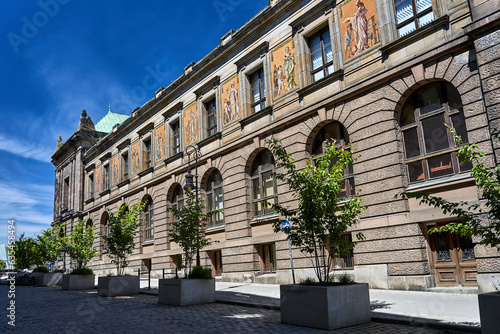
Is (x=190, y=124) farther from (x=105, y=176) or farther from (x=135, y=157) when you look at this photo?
(x=105, y=176)

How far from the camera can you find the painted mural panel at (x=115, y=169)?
3994 cm

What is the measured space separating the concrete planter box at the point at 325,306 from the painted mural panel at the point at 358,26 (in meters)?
11.4

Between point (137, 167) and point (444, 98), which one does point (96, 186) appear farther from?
point (444, 98)

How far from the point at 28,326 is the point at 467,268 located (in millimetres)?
13021

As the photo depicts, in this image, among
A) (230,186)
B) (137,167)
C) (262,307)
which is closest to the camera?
(262,307)

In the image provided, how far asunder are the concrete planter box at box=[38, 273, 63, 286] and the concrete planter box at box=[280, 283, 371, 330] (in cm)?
2635

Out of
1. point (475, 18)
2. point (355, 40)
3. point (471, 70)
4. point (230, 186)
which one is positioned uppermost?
point (355, 40)

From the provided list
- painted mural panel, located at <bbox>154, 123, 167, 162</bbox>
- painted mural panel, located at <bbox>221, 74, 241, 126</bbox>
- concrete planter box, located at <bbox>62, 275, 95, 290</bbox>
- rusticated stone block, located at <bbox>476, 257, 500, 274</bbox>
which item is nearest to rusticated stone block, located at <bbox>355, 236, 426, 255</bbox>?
rusticated stone block, located at <bbox>476, 257, 500, 274</bbox>

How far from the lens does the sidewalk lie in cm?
817

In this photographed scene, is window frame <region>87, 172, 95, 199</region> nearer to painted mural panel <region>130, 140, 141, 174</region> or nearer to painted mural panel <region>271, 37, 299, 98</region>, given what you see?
painted mural panel <region>130, 140, 141, 174</region>

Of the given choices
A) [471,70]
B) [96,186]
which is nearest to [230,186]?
[471,70]

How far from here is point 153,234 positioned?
107ft

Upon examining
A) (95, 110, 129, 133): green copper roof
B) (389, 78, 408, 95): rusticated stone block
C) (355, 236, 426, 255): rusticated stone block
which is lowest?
(355, 236, 426, 255): rusticated stone block

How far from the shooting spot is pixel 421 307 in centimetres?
1020
